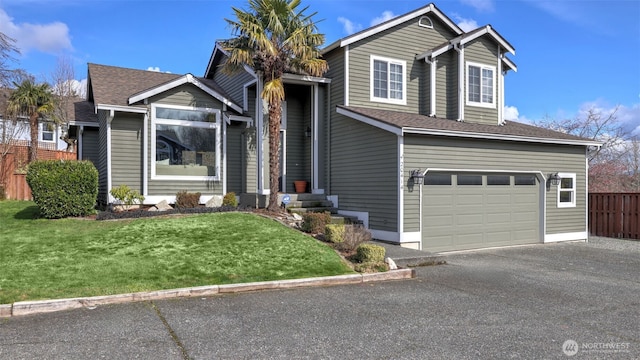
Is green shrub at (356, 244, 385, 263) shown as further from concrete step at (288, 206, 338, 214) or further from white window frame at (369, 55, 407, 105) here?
white window frame at (369, 55, 407, 105)

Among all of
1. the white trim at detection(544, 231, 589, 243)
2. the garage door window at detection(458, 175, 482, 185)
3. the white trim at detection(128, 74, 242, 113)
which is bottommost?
the white trim at detection(544, 231, 589, 243)

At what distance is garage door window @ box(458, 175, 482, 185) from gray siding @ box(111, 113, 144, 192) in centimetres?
922

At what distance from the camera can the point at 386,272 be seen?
323 inches

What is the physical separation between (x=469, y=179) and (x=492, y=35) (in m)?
5.85

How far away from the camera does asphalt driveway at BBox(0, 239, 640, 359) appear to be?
4.50 m

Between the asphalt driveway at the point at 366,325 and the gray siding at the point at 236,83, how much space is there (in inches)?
380

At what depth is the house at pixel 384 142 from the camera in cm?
1198

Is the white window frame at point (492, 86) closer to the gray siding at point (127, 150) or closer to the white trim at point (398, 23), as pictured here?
the white trim at point (398, 23)

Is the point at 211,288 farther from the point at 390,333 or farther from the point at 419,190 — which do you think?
the point at 419,190

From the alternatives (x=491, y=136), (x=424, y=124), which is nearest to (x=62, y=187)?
(x=424, y=124)

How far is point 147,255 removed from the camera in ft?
27.3

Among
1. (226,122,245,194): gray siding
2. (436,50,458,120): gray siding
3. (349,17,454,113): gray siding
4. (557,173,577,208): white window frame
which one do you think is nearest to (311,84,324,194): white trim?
(349,17,454,113): gray siding

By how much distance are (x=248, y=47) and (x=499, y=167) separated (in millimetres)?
8057

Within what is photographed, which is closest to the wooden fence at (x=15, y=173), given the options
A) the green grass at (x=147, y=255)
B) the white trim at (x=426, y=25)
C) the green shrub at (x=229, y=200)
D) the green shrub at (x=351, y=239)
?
the green grass at (x=147, y=255)
